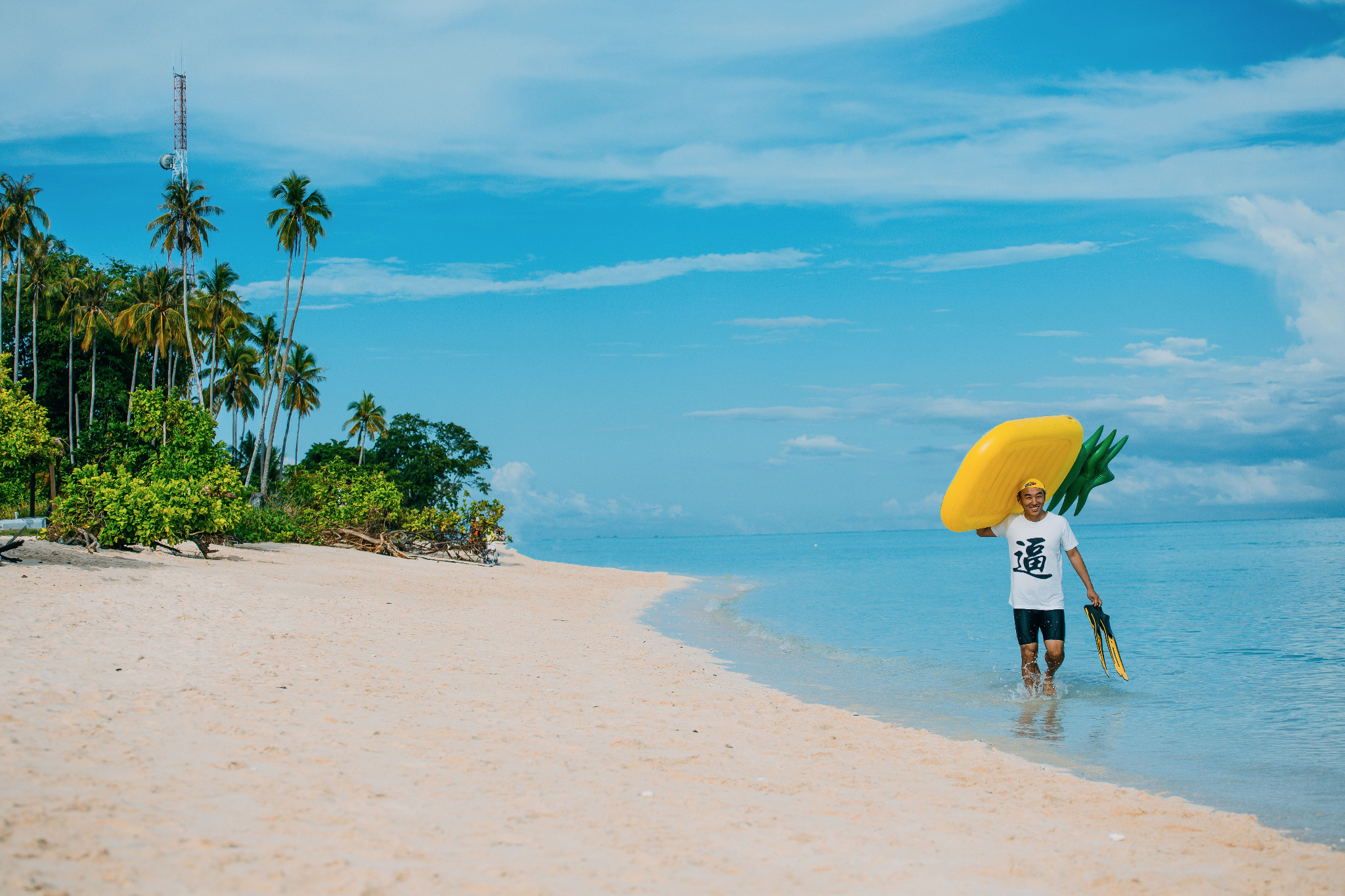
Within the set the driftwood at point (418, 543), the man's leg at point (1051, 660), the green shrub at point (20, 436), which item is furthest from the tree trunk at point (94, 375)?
the man's leg at point (1051, 660)

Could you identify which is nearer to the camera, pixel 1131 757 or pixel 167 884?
pixel 167 884

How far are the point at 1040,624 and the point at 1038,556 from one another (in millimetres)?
754

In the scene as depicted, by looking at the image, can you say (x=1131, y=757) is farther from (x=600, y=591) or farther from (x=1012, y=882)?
(x=600, y=591)

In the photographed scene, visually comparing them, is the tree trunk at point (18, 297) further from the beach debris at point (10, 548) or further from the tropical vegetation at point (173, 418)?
the beach debris at point (10, 548)

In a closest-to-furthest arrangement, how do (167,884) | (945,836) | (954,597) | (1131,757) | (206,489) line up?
(167,884) → (945,836) → (1131,757) → (206,489) → (954,597)

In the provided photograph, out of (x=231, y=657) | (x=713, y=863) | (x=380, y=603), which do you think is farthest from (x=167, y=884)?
(x=380, y=603)

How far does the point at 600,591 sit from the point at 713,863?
2271 cm

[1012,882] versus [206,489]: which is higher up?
[206,489]

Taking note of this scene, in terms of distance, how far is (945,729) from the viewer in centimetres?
824

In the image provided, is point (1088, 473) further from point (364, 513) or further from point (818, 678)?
point (364, 513)

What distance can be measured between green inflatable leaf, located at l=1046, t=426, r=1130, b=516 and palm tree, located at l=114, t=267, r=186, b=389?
40403mm

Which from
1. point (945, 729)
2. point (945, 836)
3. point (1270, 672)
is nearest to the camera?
point (945, 836)

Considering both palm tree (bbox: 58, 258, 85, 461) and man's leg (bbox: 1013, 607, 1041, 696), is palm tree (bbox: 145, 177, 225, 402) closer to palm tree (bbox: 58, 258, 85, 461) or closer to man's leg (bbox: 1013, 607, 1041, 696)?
palm tree (bbox: 58, 258, 85, 461)

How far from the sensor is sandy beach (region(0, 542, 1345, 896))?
3904 millimetres
